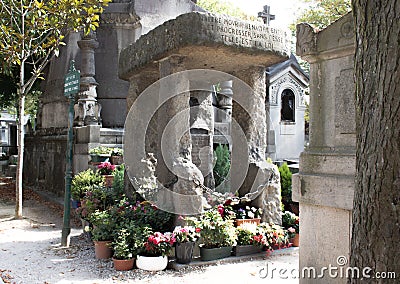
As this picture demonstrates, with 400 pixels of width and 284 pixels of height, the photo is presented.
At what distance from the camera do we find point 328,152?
339cm

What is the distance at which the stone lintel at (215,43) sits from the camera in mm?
5336

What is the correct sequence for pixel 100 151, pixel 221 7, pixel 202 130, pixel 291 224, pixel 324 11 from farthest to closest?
pixel 221 7, pixel 324 11, pixel 100 151, pixel 202 130, pixel 291 224

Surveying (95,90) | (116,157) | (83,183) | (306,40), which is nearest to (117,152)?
(116,157)

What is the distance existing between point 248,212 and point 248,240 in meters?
0.56

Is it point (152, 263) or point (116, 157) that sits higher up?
point (116, 157)

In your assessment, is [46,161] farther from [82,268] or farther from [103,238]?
[82,268]

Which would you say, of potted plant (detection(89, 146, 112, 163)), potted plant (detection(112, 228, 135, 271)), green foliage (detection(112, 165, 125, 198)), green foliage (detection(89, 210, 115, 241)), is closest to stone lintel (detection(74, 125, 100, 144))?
potted plant (detection(89, 146, 112, 163))

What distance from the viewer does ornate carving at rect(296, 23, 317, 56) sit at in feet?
11.4

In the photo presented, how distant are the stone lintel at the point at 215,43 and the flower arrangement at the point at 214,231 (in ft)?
6.84

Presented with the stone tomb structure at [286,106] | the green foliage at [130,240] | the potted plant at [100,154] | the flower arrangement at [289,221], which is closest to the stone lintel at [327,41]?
the green foliage at [130,240]

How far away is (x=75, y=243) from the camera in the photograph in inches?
266

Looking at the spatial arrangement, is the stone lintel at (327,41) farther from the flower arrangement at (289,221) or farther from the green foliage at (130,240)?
the flower arrangement at (289,221)

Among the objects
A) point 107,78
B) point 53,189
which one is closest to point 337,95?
point 107,78

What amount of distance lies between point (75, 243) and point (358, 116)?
5.67 m
